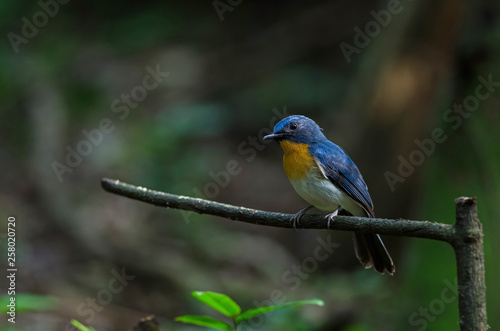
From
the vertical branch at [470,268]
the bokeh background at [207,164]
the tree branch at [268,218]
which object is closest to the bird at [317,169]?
the tree branch at [268,218]

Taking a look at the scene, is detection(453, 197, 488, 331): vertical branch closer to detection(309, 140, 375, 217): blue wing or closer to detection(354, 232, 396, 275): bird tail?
detection(354, 232, 396, 275): bird tail

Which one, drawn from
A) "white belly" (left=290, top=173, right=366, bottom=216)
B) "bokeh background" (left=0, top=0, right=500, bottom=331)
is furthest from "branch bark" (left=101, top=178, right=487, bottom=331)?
"bokeh background" (left=0, top=0, right=500, bottom=331)

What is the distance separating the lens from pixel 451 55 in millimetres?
5754

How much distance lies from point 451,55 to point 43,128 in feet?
16.7

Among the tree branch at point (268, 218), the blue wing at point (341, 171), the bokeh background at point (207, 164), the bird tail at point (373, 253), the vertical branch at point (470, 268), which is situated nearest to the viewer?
the vertical branch at point (470, 268)

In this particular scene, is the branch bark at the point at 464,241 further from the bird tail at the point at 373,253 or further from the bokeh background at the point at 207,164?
the bokeh background at the point at 207,164

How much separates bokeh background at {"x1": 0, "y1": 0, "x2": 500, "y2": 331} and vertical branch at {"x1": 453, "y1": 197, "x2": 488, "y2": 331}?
1.86 m

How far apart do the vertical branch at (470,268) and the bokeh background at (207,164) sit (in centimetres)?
186

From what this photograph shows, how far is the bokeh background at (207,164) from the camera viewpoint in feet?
15.9

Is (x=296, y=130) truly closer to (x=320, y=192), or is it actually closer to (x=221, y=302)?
(x=320, y=192)

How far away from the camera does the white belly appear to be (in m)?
3.12

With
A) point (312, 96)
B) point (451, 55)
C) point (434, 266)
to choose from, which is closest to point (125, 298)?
point (434, 266)

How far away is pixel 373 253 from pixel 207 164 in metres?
5.81

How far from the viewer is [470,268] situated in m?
1.33
